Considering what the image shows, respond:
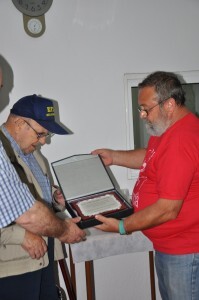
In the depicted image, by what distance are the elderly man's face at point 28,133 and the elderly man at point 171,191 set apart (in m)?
0.44

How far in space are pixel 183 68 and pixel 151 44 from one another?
0.30m

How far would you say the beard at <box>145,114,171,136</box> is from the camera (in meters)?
1.12

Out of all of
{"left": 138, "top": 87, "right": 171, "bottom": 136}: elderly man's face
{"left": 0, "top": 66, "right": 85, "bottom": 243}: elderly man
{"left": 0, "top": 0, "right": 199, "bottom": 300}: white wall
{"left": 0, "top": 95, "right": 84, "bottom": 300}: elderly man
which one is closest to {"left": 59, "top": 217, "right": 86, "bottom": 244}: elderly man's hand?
{"left": 0, "top": 95, "right": 84, "bottom": 300}: elderly man

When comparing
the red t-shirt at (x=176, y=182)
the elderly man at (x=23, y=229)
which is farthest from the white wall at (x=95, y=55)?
the red t-shirt at (x=176, y=182)

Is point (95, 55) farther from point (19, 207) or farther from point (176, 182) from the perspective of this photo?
point (19, 207)

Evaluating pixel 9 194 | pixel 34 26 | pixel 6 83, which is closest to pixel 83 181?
pixel 9 194

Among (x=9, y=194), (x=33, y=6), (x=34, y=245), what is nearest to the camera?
(x=9, y=194)

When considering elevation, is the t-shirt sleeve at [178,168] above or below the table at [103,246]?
above

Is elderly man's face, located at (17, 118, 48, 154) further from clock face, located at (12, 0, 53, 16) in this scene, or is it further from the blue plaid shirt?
clock face, located at (12, 0, 53, 16)

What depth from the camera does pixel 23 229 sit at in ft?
3.42

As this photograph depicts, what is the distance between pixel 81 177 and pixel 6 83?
92 centimetres

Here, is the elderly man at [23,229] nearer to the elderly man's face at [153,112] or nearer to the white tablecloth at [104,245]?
the white tablecloth at [104,245]

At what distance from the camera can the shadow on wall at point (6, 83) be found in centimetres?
186

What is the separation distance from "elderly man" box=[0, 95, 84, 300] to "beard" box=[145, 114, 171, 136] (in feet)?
1.29
